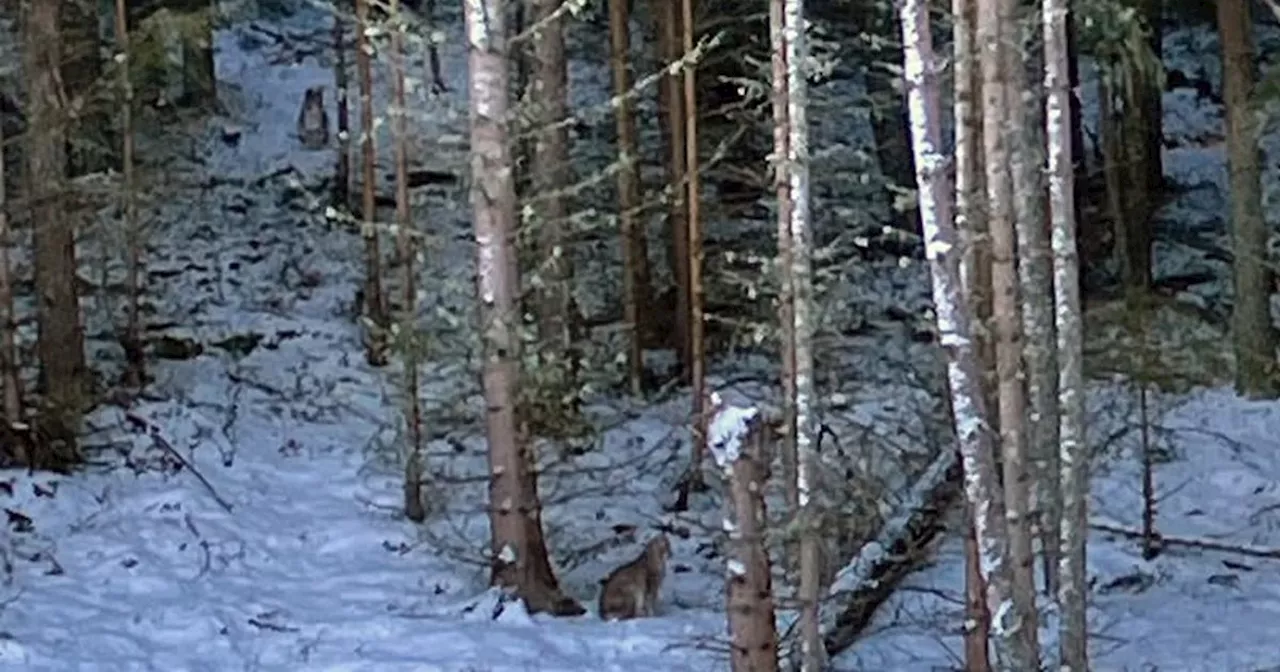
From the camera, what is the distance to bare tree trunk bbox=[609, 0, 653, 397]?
17766mm

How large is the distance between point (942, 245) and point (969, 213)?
1.82 m

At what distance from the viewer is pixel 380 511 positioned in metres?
15.0

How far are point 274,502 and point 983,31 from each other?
7.31m

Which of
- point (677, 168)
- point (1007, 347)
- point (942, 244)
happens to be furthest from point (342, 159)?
point (942, 244)

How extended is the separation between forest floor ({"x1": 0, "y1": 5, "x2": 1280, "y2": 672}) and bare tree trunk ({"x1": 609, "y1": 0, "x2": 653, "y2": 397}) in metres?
0.61

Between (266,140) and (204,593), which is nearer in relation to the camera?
(204,593)

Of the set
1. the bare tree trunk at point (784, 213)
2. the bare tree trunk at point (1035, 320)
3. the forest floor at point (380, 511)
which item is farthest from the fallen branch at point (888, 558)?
the bare tree trunk at point (1035, 320)

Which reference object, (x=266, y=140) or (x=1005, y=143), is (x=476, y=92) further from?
(x=266, y=140)

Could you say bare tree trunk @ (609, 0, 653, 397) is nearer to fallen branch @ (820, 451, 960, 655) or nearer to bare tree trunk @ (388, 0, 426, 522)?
bare tree trunk @ (388, 0, 426, 522)

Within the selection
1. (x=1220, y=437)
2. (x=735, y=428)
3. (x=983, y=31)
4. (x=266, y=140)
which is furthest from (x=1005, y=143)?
(x=266, y=140)

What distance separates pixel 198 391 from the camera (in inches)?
689

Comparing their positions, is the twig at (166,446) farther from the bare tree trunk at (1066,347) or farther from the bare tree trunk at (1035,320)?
the bare tree trunk at (1066,347)

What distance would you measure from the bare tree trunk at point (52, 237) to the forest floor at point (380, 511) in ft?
1.57

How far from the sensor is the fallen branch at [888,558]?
40.7 feet
